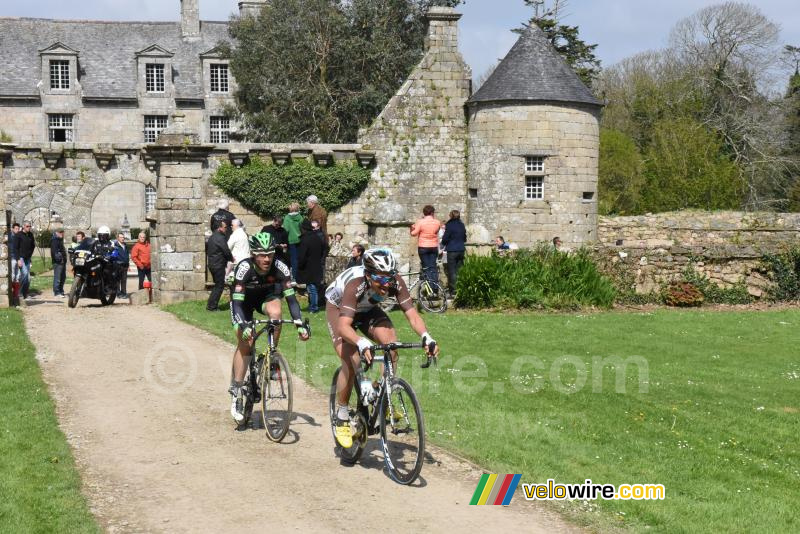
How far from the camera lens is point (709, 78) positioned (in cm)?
4862

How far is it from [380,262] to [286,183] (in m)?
19.3

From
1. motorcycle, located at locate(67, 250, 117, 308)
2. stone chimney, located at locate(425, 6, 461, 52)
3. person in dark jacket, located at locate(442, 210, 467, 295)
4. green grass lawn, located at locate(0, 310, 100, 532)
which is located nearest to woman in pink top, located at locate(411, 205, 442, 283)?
person in dark jacket, located at locate(442, 210, 467, 295)

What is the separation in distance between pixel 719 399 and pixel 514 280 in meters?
7.54

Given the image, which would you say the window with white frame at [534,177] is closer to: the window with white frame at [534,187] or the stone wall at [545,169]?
the window with white frame at [534,187]

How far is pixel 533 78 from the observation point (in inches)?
1112

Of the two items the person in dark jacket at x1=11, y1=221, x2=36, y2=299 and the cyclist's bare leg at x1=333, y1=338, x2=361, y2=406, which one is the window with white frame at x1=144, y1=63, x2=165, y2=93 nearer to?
the person in dark jacket at x1=11, y1=221, x2=36, y2=299

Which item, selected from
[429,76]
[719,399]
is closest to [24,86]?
[429,76]

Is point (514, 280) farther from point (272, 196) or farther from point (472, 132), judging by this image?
point (472, 132)

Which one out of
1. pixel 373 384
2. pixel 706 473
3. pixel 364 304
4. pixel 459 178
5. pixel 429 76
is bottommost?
pixel 706 473

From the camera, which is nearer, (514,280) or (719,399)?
(719,399)

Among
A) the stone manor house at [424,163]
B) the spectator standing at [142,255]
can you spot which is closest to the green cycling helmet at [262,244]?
the stone manor house at [424,163]

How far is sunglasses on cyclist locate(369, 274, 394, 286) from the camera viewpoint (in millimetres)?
7629

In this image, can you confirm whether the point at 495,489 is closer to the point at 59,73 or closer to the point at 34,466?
the point at 34,466

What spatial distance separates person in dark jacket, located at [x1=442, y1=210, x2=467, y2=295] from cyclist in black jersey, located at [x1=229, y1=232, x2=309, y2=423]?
31.2 feet
